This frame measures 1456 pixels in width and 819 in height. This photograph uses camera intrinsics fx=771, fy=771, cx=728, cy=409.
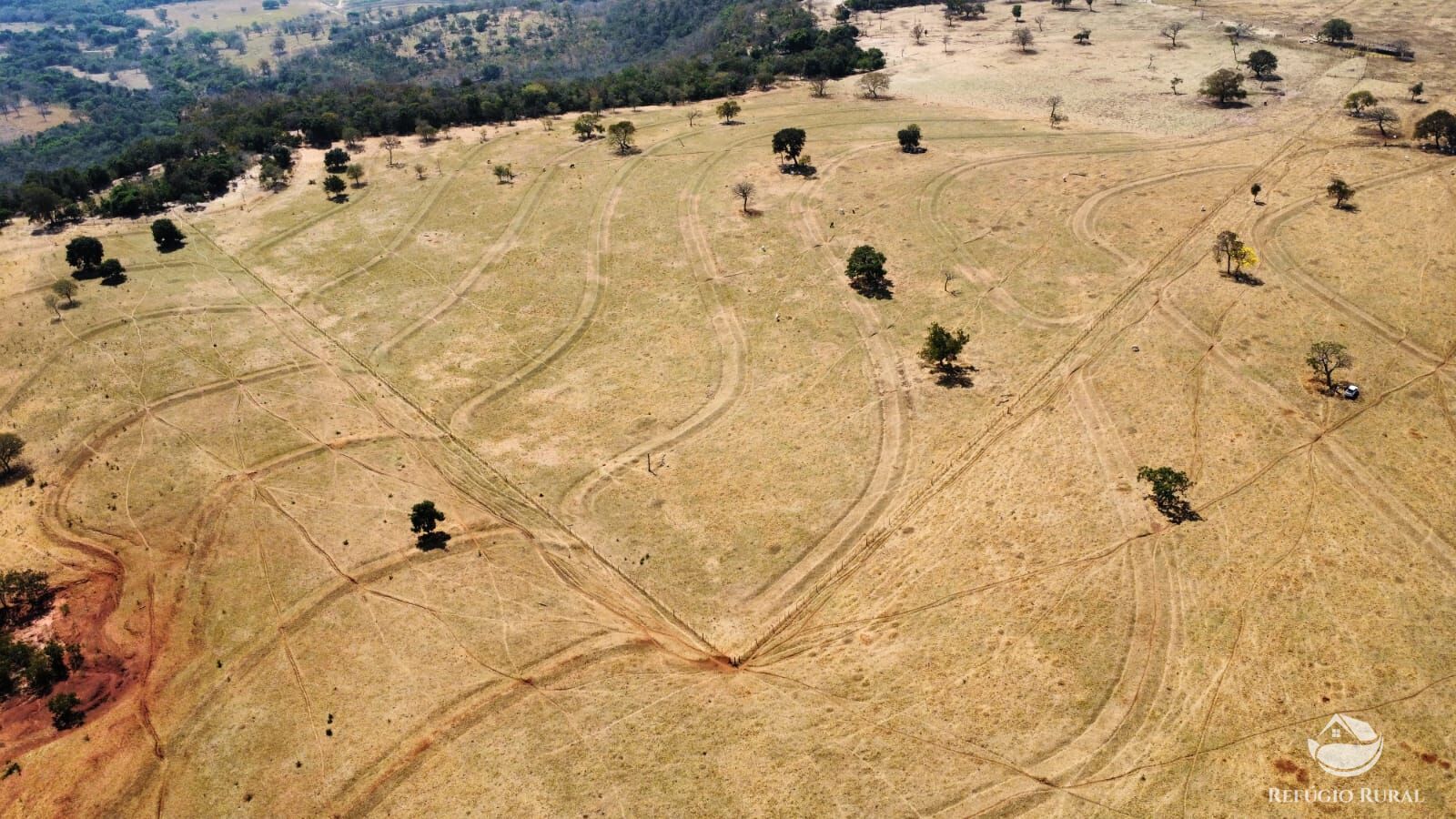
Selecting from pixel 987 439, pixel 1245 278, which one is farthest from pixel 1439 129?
pixel 987 439

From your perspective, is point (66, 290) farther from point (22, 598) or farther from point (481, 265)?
point (22, 598)

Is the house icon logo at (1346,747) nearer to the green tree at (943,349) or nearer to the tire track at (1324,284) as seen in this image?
the green tree at (943,349)

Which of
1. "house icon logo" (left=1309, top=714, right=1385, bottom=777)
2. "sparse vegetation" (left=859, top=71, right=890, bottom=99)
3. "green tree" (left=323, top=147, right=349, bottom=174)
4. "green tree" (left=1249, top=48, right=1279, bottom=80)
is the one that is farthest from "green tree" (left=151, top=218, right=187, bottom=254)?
"green tree" (left=1249, top=48, right=1279, bottom=80)

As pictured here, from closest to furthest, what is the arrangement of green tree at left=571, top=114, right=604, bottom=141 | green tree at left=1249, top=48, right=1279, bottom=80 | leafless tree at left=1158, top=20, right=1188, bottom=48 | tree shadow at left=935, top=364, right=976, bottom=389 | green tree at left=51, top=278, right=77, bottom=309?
tree shadow at left=935, top=364, right=976, bottom=389, green tree at left=51, top=278, right=77, bottom=309, green tree at left=571, top=114, right=604, bottom=141, green tree at left=1249, top=48, right=1279, bottom=80, leafless tree at left=1158, top=20, right=1188, bottom=48

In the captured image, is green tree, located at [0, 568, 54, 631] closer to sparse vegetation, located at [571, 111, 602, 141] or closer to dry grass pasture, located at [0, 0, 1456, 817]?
dry grass pasture, located at [0, 0, 1456, 817]

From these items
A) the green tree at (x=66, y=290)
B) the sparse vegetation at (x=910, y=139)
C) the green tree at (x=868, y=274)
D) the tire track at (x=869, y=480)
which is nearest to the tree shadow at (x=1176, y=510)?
the tire track at (x=869, y=480)

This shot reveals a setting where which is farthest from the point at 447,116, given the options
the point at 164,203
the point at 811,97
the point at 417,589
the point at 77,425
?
the point at 417,589
